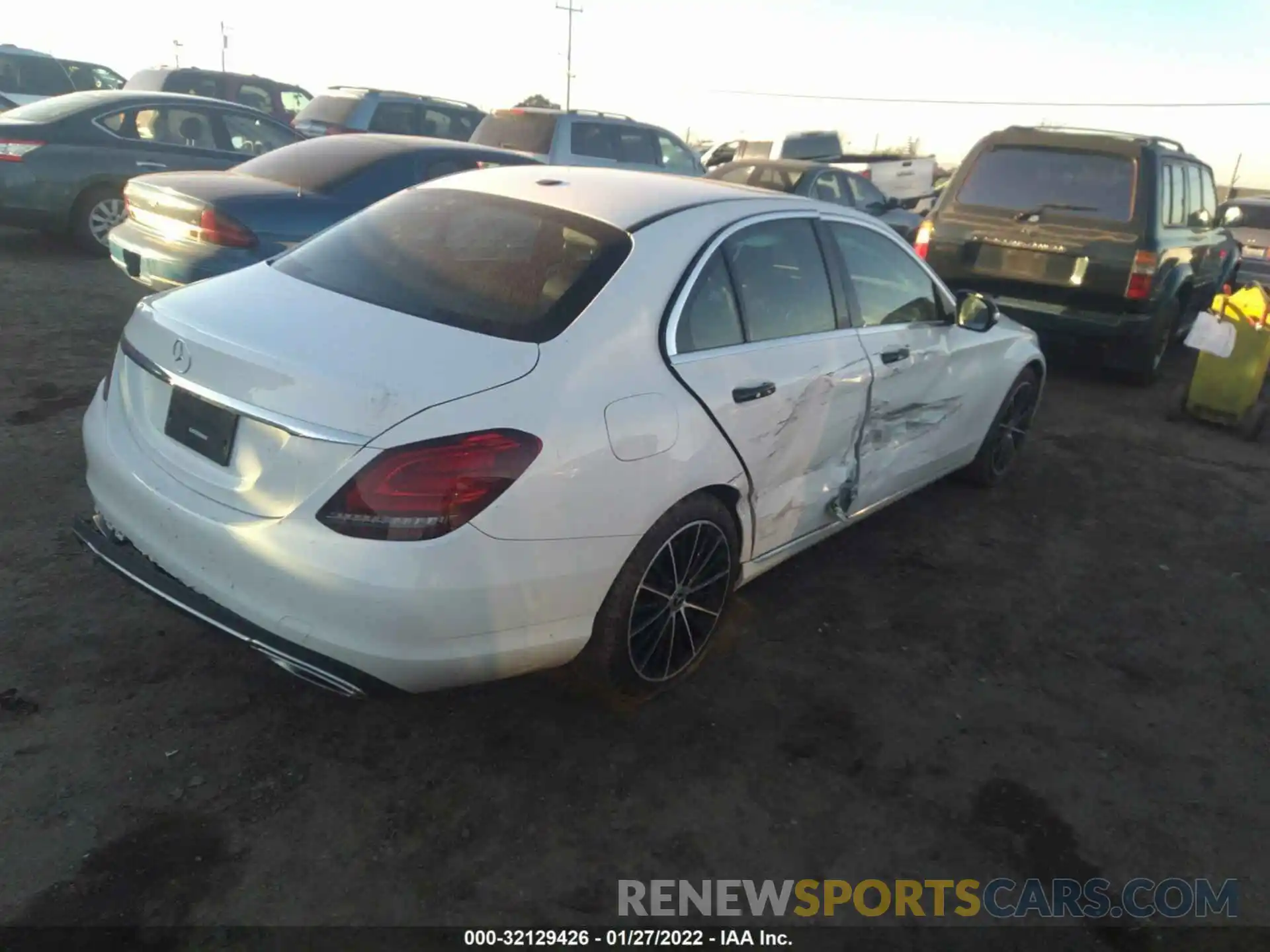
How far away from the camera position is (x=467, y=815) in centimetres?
276

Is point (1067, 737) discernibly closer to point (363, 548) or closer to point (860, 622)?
point (860, 622)

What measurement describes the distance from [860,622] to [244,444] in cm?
257

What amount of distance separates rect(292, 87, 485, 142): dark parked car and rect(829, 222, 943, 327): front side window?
8.99 m

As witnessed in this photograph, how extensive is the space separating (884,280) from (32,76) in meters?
15.9

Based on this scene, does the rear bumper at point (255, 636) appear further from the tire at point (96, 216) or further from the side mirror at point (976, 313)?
the tire at point (96, 216)

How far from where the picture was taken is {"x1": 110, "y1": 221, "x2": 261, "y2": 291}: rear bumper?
5.86m

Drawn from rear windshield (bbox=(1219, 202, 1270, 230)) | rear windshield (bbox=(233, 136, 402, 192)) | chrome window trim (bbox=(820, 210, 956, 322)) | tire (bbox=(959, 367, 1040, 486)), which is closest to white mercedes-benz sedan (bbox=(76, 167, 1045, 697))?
chrome window trim (bbox=(820, 210, 956, 322))

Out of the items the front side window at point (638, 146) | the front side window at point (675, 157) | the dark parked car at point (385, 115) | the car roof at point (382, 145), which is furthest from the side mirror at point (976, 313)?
the dark parked car at point (385, 115)

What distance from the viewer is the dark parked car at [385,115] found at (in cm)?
1219

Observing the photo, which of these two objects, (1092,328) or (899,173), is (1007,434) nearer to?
(1092,328)

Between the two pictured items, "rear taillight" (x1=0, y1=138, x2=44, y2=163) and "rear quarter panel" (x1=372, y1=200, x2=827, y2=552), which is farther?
"rear taillight" (x1=0, y1=138, x2=44, y2=163)

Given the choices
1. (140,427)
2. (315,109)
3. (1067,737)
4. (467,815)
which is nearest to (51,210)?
(315,109)

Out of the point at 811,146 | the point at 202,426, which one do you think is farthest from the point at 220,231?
the point at 811,146

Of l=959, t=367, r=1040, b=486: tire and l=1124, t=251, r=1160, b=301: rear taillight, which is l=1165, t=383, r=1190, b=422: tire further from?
l=959, t=367, r=1040, b=486: tire
